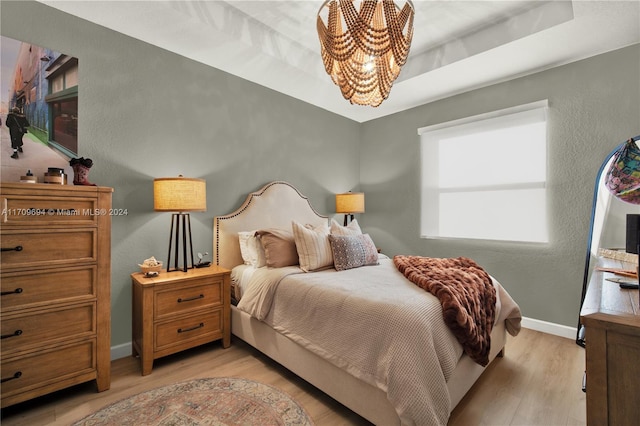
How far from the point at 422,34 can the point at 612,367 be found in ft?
9.44

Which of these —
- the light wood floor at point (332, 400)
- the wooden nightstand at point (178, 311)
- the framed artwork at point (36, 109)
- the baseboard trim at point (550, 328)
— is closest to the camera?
the light wood floor at point (332, 400)

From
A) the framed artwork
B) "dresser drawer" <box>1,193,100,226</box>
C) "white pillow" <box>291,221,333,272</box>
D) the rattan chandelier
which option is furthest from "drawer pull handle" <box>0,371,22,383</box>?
the rattan chandelier

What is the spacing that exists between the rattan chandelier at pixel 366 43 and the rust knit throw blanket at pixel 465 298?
124 centimetres

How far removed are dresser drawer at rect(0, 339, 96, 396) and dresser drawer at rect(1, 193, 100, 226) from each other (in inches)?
29.2

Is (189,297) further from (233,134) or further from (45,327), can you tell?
(233,134)

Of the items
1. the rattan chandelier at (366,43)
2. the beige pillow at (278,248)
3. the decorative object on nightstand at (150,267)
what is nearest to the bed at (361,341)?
the beige pillow at (278,248)

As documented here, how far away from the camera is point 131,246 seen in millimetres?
2453

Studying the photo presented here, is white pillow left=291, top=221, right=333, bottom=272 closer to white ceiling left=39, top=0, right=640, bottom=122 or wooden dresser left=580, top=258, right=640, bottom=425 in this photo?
white ceiling left=39, top=0, right=640, bottom=122

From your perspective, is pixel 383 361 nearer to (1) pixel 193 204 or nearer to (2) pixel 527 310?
(1) pixel 193 204

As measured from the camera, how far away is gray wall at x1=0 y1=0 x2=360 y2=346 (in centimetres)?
224

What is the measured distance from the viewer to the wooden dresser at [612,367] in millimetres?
804

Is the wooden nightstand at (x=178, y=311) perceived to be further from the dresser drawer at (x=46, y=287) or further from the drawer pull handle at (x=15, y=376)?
the drawer pull handle at (x=15, y=376)

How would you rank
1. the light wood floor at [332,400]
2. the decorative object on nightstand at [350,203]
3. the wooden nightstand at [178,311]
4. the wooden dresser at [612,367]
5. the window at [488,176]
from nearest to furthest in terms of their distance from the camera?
the wooden dresser at [612,367], the light wood floor at [332,400], the wooden nightstand at [178,311], the window at [488,176], the decorative object on nightstand at [350,203]

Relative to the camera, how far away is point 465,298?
5.72 feet
